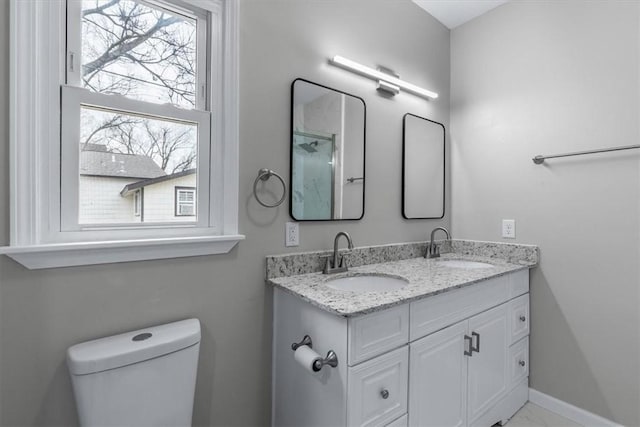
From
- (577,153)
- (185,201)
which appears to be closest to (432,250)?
(577,153)

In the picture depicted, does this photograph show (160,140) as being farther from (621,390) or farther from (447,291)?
(621,390)

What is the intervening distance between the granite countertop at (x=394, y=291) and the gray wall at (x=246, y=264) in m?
0.17

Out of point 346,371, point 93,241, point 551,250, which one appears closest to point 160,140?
point 93,241

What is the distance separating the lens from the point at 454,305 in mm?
1343

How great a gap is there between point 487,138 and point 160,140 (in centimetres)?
195

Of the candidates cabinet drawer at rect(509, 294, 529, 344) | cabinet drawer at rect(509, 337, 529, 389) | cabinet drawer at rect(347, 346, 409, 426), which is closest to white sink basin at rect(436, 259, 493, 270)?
cabinet drawer at rect(509, 294, 529, 344)

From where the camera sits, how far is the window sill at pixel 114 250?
92 centimetres

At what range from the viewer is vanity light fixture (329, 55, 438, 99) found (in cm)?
161

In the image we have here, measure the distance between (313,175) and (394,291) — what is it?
26.8 inches

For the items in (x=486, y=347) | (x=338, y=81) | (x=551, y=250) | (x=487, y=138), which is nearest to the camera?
(x=486, y=347)

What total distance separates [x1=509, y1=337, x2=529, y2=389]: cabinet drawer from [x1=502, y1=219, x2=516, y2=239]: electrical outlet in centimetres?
61

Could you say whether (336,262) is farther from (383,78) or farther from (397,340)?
(383,78)

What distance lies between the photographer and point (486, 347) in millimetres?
1505

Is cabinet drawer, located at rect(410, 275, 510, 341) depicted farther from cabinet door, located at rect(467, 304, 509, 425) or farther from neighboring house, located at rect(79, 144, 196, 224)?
neighboring house, located at rect(79, 144, 196, 224)
